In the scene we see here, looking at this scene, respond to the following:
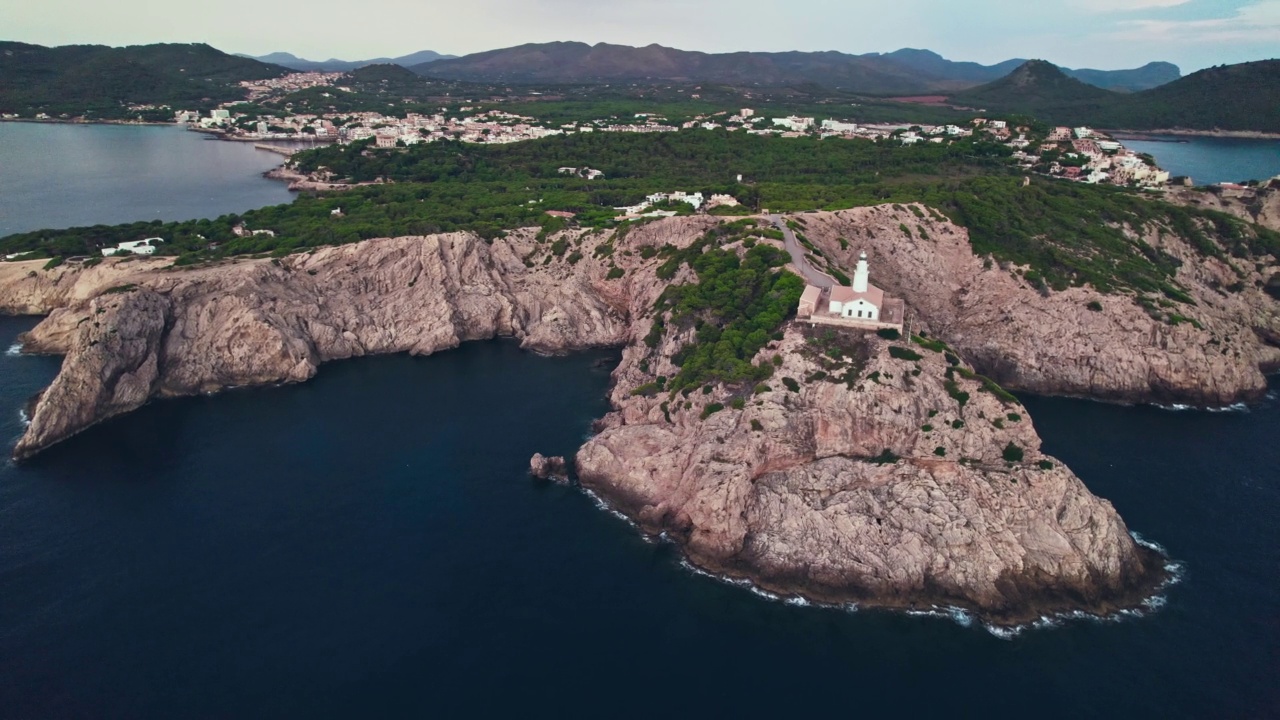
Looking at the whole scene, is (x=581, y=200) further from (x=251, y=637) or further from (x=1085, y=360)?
(x=251, y=637)

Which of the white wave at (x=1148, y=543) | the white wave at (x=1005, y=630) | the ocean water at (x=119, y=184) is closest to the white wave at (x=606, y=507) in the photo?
the white wave at (x=1005, y=630)

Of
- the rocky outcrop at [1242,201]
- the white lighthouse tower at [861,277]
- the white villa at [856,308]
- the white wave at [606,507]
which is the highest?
the rocky outcrop at [1242,201]

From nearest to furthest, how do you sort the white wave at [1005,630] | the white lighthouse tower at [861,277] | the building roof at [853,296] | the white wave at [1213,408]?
the white wave at [1005,630], the white lighthouse tower at [861,277], the building roof at [853,296], the white wave at [1213,408]

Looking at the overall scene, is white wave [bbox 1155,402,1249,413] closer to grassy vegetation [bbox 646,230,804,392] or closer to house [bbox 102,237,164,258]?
grassy vegetation [bbox 646,230,804,392]

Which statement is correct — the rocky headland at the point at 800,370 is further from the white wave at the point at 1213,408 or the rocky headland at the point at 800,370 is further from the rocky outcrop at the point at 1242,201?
the rocky outcrop at the point at 1242,201

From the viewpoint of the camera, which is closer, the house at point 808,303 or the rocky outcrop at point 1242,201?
the house at point 808,303

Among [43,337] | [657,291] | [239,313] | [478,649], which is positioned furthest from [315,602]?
[43,337]
